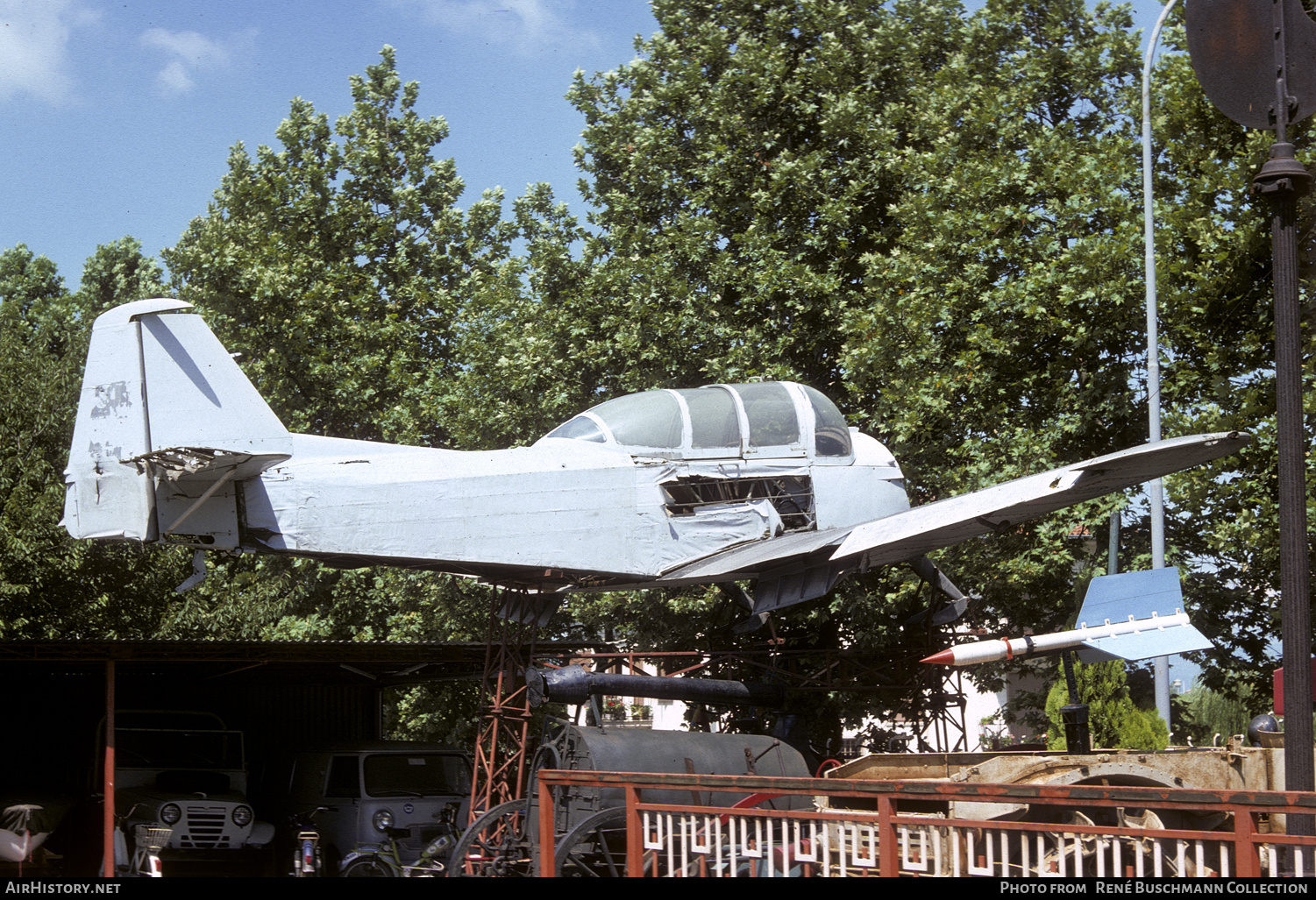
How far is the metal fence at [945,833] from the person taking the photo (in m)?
5.46

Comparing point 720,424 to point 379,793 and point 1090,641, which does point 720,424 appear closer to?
point 1090,641

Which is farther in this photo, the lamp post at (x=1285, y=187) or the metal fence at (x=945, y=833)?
the lamp post at (x=1285, y=187)

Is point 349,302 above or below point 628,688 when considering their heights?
above

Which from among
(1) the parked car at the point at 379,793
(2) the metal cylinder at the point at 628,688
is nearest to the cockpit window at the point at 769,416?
(2) the metal cylinder at the point at 628,688

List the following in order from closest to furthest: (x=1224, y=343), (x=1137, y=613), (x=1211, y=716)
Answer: (x=1137, y=613) → (x=1224, y=343) → (x=1211, y=716)

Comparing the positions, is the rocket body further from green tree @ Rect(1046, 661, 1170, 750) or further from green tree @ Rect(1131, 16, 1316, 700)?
green tree @ Rect(1131, 16, 1316, 700)

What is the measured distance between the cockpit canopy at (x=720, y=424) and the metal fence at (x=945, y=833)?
195 inches

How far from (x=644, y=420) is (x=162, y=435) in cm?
511

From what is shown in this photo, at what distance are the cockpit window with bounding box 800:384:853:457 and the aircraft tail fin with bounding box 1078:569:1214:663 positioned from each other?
4.09 m

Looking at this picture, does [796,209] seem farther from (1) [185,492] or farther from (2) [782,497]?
(1) [185,492]

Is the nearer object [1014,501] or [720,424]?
[1014,501]

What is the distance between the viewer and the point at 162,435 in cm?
1189

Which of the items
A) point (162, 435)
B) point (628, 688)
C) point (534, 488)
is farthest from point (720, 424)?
point (162, 435)

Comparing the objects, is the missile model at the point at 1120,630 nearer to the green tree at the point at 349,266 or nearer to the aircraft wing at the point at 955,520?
the aircraft wing at the point at 955,520
